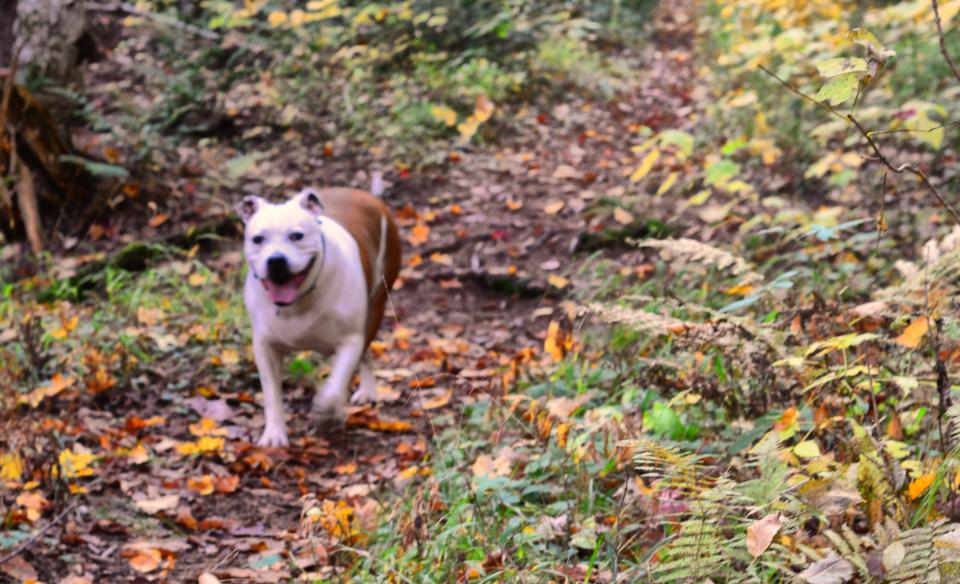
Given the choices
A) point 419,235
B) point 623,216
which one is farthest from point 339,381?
point 419,235

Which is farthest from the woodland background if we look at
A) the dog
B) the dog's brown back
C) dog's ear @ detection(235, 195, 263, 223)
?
dog's ear @ detection(235, 195, 263, 223)

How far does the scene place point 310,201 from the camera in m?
4.55

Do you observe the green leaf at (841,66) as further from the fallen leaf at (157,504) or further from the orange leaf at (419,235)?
the orange leaf at (419,235)

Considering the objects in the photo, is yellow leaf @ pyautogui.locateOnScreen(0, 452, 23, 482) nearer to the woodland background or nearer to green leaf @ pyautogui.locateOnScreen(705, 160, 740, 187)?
the woodland background

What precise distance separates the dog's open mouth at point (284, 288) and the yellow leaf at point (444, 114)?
4.96 metres

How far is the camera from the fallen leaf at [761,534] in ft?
6.20

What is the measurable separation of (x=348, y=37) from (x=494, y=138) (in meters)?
2.32

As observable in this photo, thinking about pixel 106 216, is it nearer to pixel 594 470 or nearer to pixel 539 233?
pixel 539 233

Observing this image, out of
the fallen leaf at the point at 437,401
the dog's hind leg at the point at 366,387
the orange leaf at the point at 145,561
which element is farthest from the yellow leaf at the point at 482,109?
the orange leaf at the point at 145,561

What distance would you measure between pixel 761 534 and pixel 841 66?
109 cm

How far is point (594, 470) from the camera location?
128 inches

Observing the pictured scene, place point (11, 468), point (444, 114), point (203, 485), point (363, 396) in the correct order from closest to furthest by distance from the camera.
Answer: point (11, 468) → point (203, 485) → point (363, 396) → point (444, 114)

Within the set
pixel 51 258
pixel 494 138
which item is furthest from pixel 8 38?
pixel 494 138

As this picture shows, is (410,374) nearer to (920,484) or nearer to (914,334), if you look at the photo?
(914,334)
